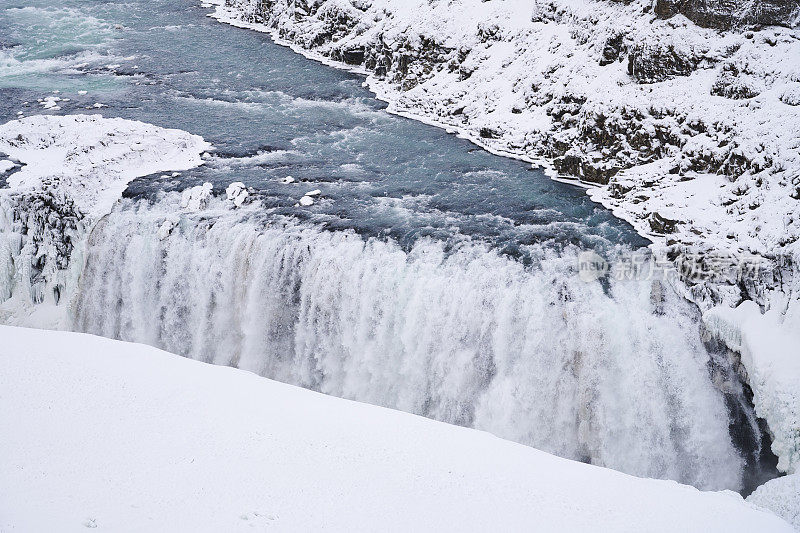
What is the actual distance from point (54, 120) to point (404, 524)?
61.7 feet

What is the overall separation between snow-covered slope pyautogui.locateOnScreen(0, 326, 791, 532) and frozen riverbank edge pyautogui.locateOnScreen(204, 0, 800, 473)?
5788 mm

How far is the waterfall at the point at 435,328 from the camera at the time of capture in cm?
1273

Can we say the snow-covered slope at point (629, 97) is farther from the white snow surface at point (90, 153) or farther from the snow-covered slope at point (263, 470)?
the snow-covered slope at point (263, 470)

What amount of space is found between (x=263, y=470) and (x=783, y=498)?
781 cm

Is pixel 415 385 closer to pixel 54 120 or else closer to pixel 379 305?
pixel 379 305

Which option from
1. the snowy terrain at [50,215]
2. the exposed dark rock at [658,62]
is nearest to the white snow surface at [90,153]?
the snowy terrain at [50,215]

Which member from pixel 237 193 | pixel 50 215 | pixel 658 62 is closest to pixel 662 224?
pixel 658 62

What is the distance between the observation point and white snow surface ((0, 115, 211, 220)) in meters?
17.5

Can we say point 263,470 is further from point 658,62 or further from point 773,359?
point 658,62

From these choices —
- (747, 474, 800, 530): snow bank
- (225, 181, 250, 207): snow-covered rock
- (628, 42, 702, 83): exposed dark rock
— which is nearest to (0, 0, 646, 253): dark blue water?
(225, 181, 250, 207): snow-covered rock

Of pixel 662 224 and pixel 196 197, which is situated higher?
pixel 662 224

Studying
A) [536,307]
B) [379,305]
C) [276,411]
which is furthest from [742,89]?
[276,411]

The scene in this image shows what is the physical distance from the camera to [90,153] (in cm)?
1884

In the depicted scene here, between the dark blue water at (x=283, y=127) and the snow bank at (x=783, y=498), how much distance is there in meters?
6.79
